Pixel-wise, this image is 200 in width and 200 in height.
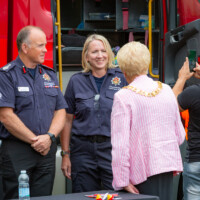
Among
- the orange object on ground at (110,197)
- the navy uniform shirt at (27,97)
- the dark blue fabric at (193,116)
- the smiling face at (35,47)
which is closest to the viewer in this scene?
the orange object on ground at (110,197)

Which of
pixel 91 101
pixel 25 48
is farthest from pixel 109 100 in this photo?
pixel 25 48

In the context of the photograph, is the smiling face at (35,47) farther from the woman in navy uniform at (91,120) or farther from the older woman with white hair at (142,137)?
the older woman with white hair at (142,137)

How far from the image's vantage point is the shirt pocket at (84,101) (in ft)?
11.5

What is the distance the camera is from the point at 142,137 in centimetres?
260

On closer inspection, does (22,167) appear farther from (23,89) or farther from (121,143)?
(121,143)

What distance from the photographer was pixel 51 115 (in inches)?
135

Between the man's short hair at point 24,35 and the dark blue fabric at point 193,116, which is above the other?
the man's short hair at point 24,35

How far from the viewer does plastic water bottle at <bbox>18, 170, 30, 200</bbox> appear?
2.71 metres

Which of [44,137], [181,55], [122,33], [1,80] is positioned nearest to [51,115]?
[44,137]

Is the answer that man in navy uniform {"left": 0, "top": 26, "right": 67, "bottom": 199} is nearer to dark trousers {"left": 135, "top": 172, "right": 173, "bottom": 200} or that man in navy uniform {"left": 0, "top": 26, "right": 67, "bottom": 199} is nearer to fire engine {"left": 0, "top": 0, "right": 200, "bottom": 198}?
fire engine {"left": 0, "top": 0, "right": 200, "bottom": 198}

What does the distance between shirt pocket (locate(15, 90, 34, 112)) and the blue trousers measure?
1.17m

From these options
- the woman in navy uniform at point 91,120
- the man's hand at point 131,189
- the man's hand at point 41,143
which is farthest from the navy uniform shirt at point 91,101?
the man's hand at point 131,189

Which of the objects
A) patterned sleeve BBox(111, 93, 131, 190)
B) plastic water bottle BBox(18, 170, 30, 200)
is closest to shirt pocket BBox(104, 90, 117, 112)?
plastic water bottle BBox(18, 170, 30, 200)

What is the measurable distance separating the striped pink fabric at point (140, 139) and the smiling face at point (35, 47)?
0.97 meters
